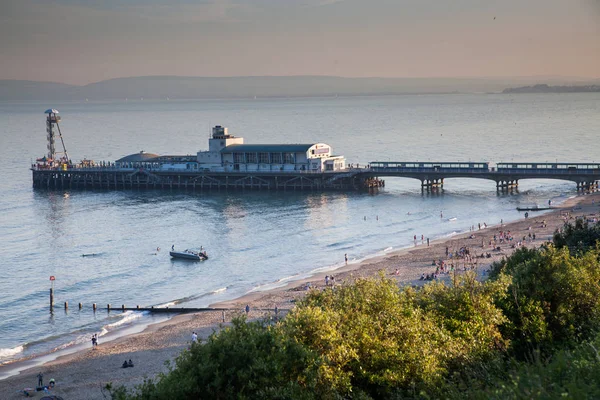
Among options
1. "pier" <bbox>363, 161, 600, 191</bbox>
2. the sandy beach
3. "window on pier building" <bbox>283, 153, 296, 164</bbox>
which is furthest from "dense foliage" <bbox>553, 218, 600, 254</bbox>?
"window on pier building" <bbox>283, 153, 296, 164</bbox>

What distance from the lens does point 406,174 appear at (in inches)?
3551

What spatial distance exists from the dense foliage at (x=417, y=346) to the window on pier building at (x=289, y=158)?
68.4 m

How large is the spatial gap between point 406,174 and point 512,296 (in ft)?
213

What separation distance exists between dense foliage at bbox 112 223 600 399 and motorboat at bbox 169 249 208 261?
34070mm

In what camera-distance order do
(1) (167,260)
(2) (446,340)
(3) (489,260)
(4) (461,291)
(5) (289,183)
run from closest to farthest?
1. (2) (446,340)
2. (4) (461,291)
3. (3) (489,260)
4. (1) (167,260)
5. (5) (289,183)

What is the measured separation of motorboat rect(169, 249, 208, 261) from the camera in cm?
5819

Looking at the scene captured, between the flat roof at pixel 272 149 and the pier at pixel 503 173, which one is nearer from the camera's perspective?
the pier at pixel 503 173

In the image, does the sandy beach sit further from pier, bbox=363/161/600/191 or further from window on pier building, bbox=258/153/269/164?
window on pier building, bbox=258/153/269/164

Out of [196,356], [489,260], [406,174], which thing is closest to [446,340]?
[196,356]

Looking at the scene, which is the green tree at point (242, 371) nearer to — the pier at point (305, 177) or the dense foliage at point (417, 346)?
the dense foliage at point (417, 346)

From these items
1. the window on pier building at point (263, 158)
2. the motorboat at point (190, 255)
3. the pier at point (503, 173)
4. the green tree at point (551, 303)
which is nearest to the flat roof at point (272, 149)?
the window on pier building at point (263, 158)

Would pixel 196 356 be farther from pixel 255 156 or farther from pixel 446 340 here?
pixel 255 156

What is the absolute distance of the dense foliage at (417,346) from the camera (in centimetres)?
1827

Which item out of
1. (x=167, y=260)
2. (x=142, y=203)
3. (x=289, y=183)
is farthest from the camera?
(x=289, y=183)
